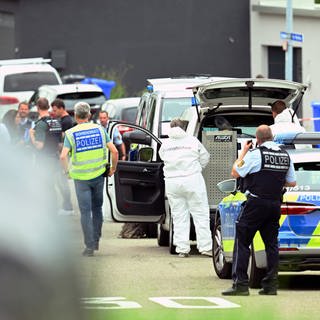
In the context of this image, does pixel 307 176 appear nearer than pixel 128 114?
Yes

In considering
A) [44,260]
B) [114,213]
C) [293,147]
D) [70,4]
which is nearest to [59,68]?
[70,4]

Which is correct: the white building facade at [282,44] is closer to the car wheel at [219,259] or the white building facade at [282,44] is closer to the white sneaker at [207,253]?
the white sneaker at [207,253]

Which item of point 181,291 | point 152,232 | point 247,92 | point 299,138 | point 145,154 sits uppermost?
point 247,92

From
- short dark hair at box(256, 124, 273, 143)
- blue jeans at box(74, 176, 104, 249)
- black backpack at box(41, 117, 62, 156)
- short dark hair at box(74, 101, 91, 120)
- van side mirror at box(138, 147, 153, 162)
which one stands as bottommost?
blue jeans at box(74, 176, 104, 249)

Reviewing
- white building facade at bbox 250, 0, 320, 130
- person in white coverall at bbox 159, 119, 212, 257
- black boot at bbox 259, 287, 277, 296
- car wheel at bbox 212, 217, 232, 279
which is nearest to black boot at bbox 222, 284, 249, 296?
black boot at bbox 259, 287, 277, 296

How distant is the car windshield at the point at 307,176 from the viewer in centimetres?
1141

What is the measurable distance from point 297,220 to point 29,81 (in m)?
24.3

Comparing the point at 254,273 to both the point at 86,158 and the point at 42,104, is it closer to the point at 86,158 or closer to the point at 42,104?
the point at 86,158

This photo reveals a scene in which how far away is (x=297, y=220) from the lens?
443 inches

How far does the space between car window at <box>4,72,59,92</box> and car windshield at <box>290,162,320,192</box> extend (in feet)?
76.9

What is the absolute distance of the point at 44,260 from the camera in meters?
3.29

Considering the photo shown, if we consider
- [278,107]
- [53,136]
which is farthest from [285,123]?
[53,136]

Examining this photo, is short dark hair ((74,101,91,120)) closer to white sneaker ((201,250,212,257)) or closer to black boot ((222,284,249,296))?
white sneaker ((201,250,212,257))

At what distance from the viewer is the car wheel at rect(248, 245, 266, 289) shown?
11645 mm
